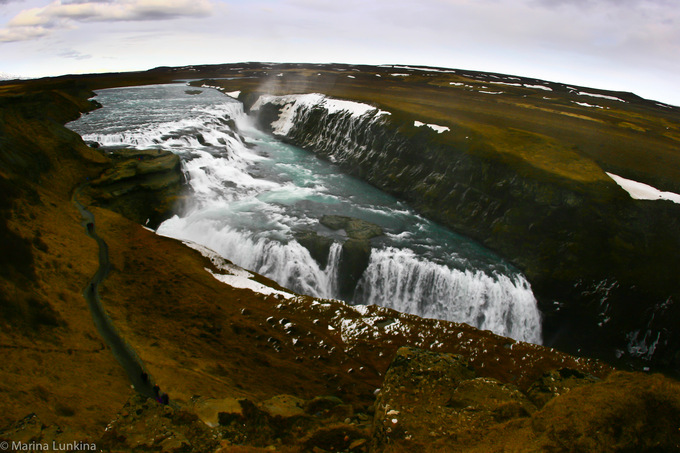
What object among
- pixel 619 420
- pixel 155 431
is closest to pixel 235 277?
pixel 155 431

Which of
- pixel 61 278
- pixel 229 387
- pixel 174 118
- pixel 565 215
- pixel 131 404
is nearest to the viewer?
pixel 131 404

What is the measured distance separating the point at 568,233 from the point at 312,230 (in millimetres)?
19883

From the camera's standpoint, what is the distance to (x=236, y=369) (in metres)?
15.4

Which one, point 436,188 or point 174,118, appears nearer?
point 436,188

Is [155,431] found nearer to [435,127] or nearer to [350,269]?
[350,269]

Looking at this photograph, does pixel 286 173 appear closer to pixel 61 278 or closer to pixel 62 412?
pixel 61 278

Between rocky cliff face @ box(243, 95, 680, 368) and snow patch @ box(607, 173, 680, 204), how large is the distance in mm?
1114

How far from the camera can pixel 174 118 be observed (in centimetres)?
5391

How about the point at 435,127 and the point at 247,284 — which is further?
the point at 435,127

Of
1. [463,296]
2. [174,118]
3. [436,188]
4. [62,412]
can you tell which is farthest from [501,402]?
[174,118]

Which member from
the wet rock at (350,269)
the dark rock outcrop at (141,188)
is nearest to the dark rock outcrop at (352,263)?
the wet rock at (350,269)

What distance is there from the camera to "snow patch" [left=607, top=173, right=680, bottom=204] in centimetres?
2914

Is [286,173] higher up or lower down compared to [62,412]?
higher up

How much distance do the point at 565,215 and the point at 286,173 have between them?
2901cm
